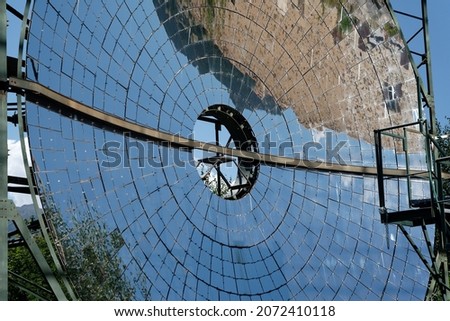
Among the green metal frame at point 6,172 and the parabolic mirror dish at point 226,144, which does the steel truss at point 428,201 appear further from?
the green metal frame at point 6,172

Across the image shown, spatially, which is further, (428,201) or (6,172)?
(428,201)

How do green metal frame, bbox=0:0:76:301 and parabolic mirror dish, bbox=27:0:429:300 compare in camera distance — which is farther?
parabolic mirror dish, bbox=27:0:429:300

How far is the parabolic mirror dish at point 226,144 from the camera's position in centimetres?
1242

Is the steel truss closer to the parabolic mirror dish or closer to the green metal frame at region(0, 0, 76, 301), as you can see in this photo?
the parabolic mirror dish

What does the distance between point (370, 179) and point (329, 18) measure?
10.6ft

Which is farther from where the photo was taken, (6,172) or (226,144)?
(226,144)

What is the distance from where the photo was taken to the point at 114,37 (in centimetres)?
1338

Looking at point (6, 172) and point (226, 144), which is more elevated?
point (226, 144)

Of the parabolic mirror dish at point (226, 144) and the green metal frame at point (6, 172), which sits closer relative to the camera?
the green metal frame at point (6, 172)

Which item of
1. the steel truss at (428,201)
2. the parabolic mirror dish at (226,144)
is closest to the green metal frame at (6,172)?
the parabolic mirror dish at (226,144)

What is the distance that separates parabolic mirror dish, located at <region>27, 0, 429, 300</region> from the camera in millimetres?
12422

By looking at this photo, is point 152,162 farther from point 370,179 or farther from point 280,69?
point 370,179

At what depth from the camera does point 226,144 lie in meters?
16.1

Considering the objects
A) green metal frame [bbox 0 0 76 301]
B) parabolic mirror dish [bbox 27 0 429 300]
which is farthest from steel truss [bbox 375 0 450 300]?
green metal frame [bbox 0 0 76 301]
